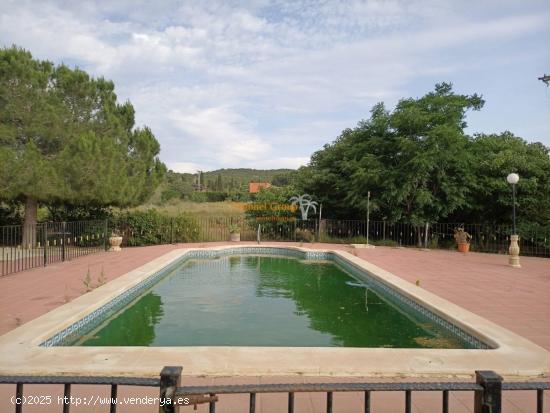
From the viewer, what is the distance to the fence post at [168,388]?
1.78 meters

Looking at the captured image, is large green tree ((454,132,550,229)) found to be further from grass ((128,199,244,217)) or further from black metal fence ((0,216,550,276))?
grass ((128,199,244,217))

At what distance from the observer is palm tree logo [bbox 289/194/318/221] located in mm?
18858

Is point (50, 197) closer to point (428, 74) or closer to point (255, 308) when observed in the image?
point (255, 308)

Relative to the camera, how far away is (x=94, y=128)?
1448 cm

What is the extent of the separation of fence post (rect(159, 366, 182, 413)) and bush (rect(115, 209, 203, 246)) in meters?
15.3

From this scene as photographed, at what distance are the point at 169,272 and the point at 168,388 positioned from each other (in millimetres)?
9996

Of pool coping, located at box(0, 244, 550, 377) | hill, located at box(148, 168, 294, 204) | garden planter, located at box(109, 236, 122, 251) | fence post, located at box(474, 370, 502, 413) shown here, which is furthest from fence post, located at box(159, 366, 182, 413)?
hill, located at box(148, 168, 294, 204)

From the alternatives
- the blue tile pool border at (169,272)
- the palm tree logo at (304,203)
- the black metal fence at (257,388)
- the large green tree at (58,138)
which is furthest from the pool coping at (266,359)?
the palm tree logo at (304,203)

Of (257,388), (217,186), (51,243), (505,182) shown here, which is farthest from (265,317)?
(217,186)

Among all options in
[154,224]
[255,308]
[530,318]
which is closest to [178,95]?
[154,224]

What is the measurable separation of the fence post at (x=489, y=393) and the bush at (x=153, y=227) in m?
15.8

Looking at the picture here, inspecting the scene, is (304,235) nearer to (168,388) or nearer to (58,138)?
(58,138)

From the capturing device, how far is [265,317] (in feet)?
23.1

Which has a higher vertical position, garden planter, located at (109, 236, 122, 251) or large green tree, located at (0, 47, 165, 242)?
large green tree, located at (0, 47, 165, 242)
